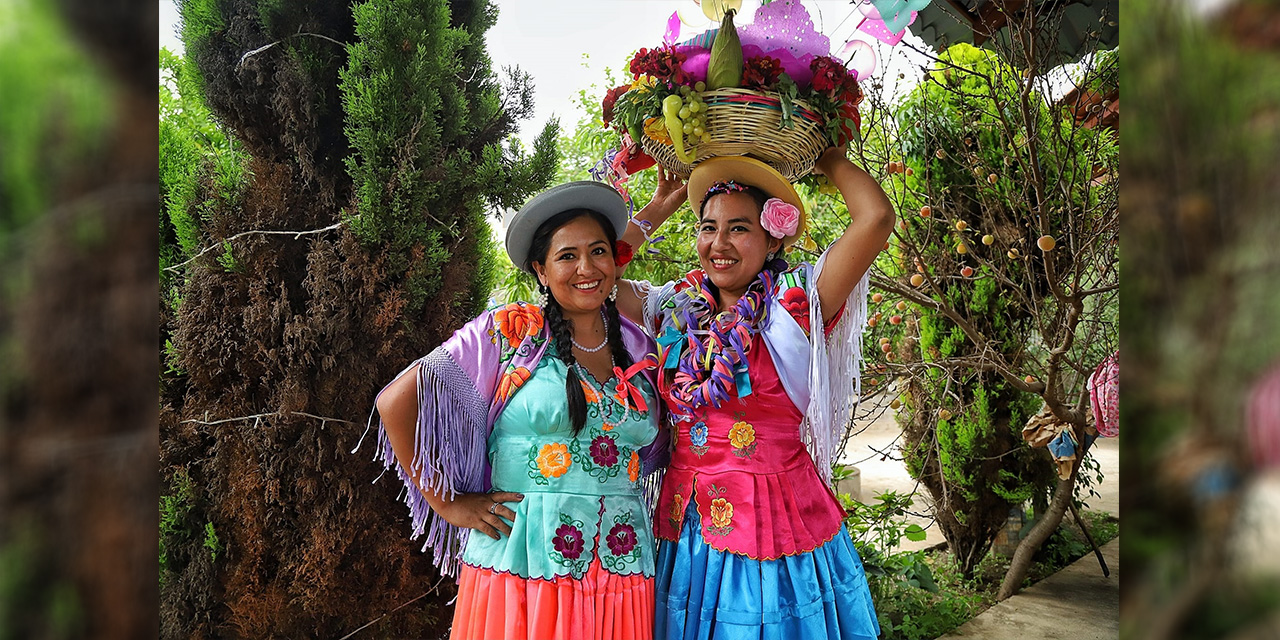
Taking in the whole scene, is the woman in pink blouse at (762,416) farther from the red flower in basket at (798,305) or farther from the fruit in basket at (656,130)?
the fruit in basket at (656,130)

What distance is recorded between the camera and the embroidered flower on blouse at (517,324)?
233 centimetres

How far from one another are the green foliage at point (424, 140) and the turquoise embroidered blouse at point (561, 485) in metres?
1.59

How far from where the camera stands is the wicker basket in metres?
2.36

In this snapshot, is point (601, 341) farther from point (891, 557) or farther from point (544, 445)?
Answer: point (891, 557)

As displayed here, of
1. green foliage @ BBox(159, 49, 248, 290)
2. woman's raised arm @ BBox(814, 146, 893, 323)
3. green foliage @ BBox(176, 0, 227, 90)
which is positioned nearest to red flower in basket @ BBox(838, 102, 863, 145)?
woman's raised arm @ BBox(814, 146, 893, 323)

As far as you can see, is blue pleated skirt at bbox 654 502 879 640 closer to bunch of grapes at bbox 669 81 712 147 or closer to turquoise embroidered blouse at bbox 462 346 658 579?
turquoise embroidered blouse at bbox 462 346 658 579

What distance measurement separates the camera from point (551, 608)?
2162 mm

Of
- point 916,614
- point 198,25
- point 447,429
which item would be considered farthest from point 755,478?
point 198,25

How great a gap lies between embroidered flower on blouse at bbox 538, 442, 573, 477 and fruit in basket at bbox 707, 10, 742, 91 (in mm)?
1138

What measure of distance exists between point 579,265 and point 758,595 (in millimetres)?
1061

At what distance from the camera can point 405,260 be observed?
12.0ft

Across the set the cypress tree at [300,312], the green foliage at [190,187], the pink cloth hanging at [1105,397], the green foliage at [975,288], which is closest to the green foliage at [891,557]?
the green foliage at [975,288]
